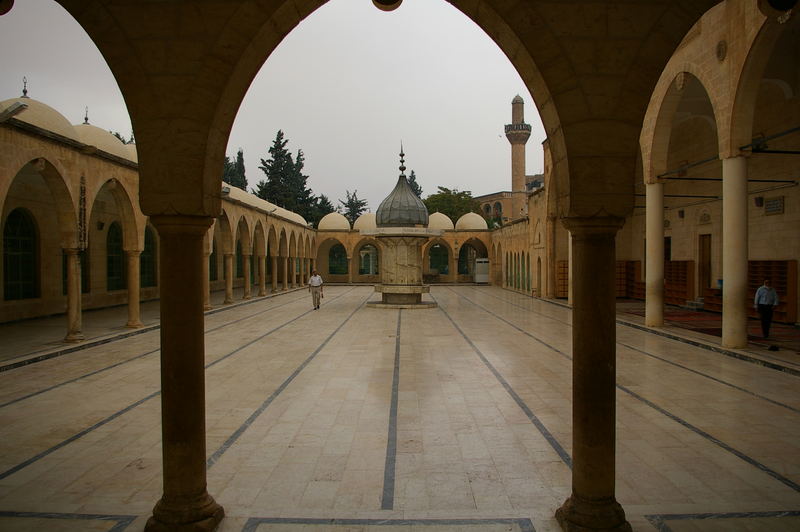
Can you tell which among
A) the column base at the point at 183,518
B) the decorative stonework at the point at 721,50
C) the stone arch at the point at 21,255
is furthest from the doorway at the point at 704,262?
the stone arch at the point at 21,255

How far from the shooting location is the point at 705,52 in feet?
33.4

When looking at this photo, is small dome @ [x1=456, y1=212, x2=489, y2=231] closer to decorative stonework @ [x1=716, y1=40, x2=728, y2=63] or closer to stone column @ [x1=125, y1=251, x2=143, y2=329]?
stone column @ [x1=125, y1=251, x2=143, y2=329]

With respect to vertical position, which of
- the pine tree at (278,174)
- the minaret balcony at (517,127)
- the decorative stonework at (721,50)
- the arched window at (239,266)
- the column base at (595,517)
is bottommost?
the column base at (595,517)

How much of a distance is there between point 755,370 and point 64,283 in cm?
1764

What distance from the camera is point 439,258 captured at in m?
40.5

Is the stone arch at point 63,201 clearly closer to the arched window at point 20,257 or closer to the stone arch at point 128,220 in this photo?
the stone arch at point 128,220

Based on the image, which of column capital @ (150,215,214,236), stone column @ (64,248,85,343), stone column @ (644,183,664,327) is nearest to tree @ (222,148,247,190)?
stone column @ (64,248,85,343)

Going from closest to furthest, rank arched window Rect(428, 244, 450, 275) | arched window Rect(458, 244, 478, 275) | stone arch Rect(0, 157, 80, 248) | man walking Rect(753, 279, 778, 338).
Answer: man walking Rect(753, 279, 778, 338) → stone arch Rect(0, 157, 80, 248) → arched window Rect(428, 244, 450, 275) → arched window Rect(458, 244, 478, 275)

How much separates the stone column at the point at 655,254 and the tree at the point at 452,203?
34.9 m

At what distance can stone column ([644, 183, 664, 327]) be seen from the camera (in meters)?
12.5

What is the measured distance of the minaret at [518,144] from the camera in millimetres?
47188

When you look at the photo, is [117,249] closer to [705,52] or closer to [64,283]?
[64,283]

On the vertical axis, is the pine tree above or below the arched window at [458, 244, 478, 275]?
above

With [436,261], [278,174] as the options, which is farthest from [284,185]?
[436,261]
